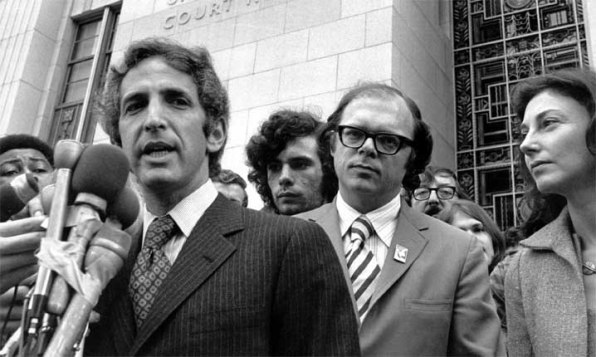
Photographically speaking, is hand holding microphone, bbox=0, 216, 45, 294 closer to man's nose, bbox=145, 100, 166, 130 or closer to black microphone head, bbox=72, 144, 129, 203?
black microphone head, bbox=72, 144, 129, 203

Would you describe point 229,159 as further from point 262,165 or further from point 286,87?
point 262,165

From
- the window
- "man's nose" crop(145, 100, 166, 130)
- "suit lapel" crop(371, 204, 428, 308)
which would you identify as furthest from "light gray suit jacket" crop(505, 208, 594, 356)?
the window

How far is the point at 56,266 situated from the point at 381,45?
5.52 m

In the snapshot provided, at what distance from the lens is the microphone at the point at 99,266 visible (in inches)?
43.5

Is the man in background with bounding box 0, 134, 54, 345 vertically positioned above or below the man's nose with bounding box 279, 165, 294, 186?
below

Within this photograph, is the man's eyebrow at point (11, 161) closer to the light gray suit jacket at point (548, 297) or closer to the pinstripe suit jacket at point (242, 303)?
the pinstripe suit jacket at point (242, 303)

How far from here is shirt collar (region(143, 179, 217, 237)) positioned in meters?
1.89

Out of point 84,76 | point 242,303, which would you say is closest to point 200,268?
point 242,303

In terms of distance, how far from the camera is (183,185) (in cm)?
196

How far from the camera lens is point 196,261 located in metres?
1.72

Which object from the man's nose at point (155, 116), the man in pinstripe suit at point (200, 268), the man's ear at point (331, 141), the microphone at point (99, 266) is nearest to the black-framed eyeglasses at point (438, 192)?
the man's ear at point (331, 141)

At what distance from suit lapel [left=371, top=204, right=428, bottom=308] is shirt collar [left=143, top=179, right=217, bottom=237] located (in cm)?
79

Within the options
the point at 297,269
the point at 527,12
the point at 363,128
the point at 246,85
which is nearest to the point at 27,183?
the point at 297,269

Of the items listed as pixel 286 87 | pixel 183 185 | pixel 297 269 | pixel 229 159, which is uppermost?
pixel 286 87
